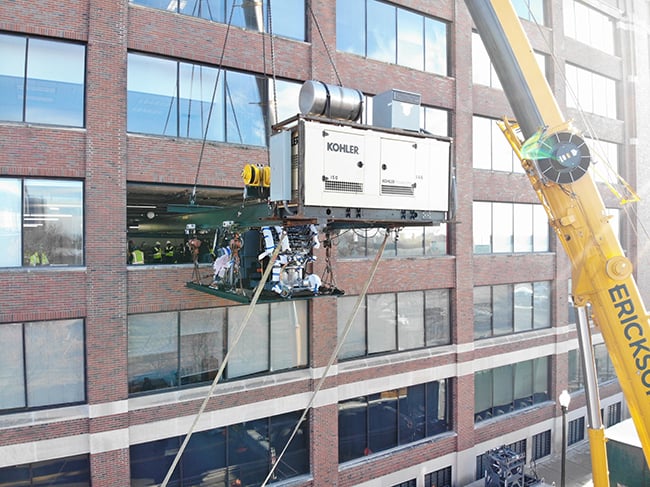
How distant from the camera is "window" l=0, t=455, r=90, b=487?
1062cm

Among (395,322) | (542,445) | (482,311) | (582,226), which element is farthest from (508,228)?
(582,226)

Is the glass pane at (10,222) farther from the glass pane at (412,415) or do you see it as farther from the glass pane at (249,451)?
the glass pane at (412,415)

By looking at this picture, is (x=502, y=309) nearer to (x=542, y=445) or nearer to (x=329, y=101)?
(x=542, y=445)

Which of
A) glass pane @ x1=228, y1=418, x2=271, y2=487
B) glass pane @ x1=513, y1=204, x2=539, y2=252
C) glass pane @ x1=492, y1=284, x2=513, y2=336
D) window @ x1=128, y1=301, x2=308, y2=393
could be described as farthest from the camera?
glass pane @ x1=513, y1=204, x2=539, y2=252

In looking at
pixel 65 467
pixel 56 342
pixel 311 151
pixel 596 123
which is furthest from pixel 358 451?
pixel 596 123

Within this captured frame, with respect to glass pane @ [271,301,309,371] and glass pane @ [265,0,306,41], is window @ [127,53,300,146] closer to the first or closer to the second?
glass pane @ [265,0,306,41]

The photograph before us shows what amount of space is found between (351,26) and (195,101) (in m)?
6.62

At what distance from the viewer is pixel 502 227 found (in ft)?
65.4

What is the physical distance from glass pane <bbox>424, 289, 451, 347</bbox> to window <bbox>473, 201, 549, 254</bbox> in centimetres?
276

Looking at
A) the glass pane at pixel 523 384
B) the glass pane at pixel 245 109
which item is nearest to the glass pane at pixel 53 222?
the glass pane at pixel 245 109

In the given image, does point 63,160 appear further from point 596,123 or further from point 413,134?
point 596,123

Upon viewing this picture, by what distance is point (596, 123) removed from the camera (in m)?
23.9

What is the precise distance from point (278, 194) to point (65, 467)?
379 inches

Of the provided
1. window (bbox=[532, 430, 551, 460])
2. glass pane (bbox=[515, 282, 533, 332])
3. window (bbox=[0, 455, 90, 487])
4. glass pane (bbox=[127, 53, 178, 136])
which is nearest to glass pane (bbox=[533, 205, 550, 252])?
glass pane (bbox=[515, 282, 533, 332])
